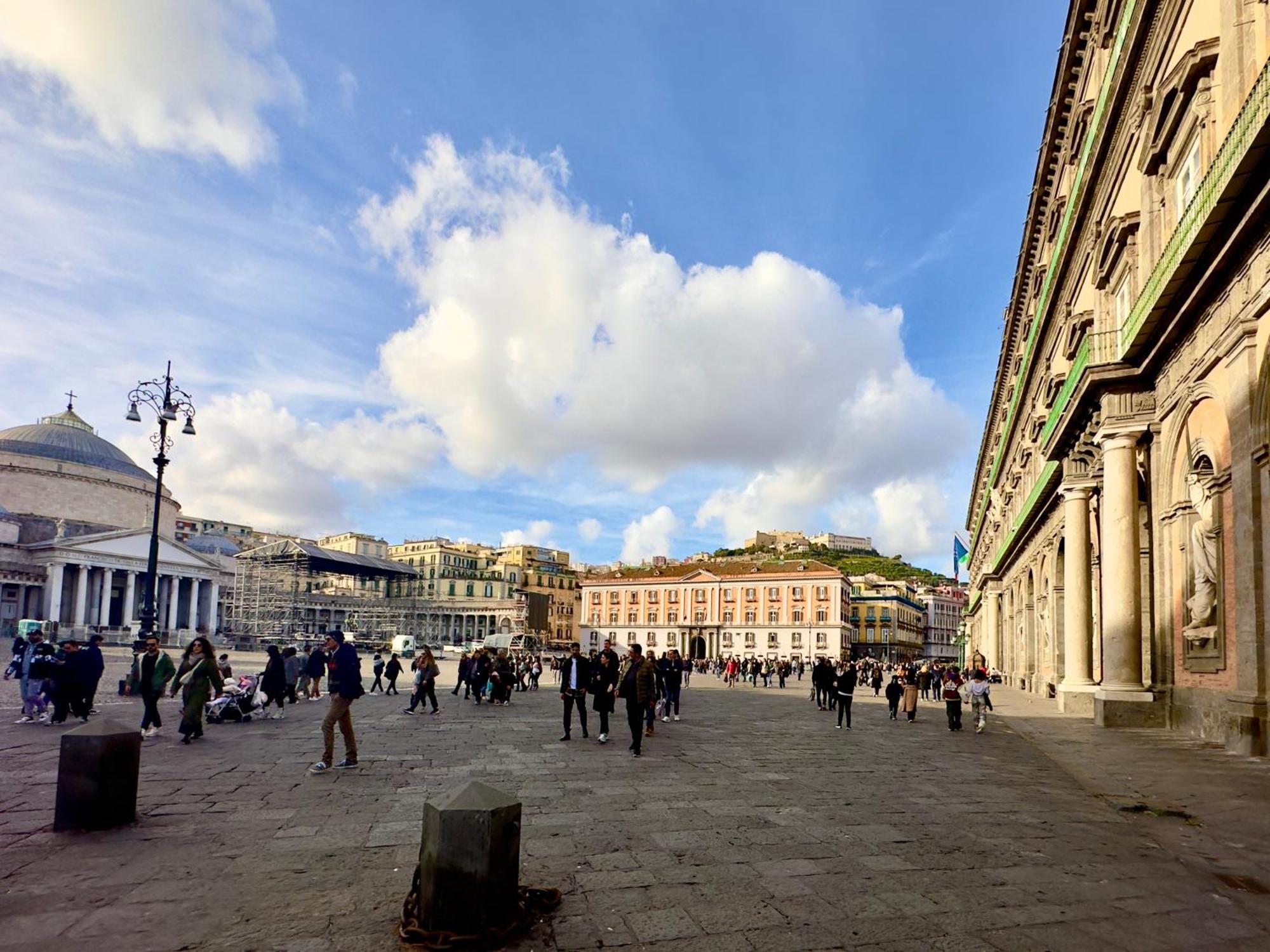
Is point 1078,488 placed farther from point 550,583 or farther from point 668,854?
point 550,583

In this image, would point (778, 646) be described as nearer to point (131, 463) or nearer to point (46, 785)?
point (131, 463)

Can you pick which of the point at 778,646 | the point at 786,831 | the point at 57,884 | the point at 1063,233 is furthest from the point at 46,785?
the point at 778,646

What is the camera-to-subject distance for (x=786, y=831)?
271 inches

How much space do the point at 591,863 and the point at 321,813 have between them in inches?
111

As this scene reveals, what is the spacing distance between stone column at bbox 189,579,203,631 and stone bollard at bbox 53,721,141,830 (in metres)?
81.9

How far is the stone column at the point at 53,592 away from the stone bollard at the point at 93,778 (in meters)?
75.9

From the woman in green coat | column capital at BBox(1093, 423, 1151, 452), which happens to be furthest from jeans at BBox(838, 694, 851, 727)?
the woman in green coat

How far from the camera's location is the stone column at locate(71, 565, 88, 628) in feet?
230

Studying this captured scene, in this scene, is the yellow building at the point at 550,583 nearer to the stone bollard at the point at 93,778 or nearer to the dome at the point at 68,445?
the dome at the point at 68,445

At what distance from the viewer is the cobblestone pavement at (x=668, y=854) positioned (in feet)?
14.9

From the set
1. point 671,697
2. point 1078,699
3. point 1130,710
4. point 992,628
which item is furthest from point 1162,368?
point 992,628

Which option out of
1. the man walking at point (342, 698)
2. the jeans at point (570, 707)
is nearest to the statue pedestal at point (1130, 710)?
the jeans at point (570, 707)

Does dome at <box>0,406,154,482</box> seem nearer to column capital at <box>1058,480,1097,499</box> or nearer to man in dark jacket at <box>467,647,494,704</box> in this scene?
A: man in dark jacket at <box>467,647,494,704</box>

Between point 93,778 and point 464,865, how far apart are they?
12.7 feet
